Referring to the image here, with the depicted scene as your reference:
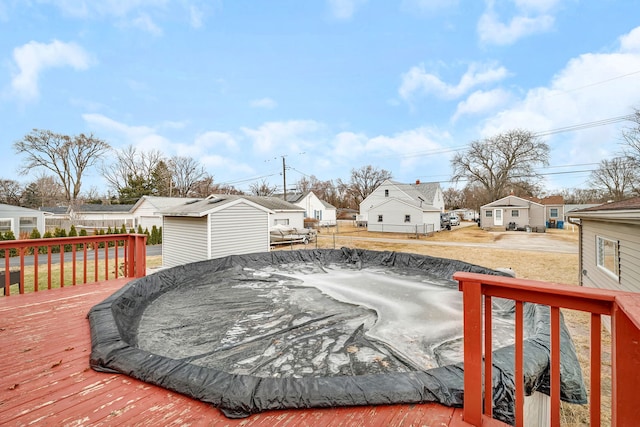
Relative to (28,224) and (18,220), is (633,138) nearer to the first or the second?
(18,220)

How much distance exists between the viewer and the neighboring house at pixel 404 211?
1973cm

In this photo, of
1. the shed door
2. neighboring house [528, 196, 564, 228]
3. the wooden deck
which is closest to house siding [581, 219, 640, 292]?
the wooden deck

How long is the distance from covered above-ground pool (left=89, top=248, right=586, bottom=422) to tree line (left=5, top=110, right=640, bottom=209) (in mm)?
20284

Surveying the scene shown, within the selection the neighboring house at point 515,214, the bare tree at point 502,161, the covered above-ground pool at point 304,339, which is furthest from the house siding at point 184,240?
the bare tree at point 502,161

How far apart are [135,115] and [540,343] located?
2460 cm

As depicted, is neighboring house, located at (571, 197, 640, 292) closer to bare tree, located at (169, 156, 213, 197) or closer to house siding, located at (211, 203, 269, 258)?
house siding, located at (211, 203, 269, 258)

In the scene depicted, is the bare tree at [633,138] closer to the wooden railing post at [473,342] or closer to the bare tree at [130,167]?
the wooden railing post at [473,342]

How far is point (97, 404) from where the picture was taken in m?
1.64

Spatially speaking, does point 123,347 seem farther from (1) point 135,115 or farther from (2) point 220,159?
(2) point 220,159

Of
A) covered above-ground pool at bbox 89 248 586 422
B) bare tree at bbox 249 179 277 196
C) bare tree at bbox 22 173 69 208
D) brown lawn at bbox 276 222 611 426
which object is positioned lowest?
brown lawn at bbox 276 222 611 426

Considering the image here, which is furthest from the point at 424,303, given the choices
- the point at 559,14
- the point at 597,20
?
the point at 597,20

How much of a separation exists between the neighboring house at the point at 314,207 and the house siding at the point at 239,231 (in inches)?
695

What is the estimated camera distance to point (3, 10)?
7.75m

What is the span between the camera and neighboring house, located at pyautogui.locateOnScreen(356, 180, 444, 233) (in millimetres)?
19734
